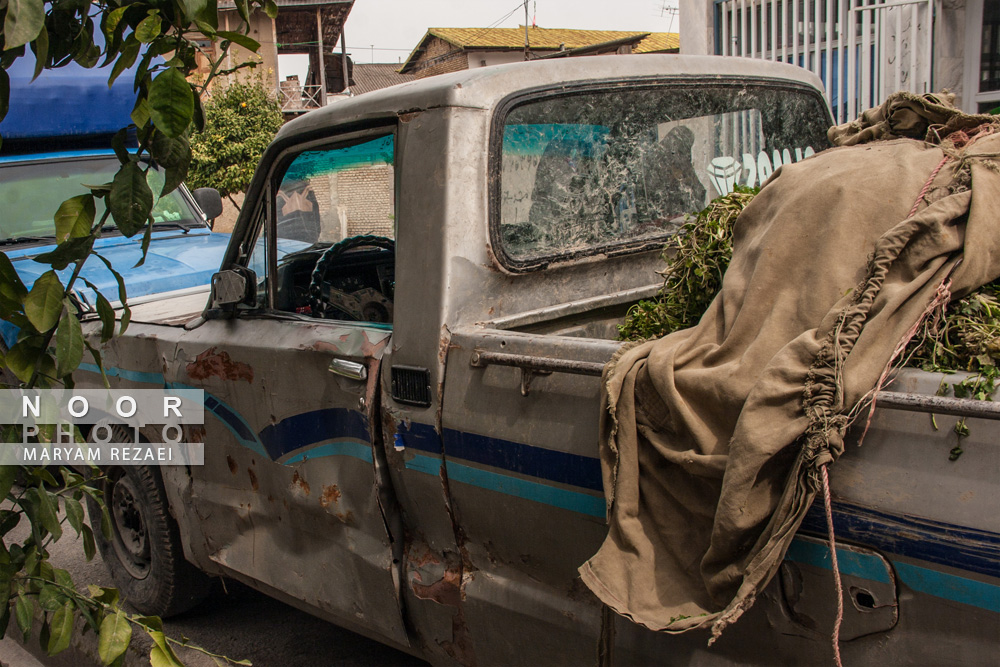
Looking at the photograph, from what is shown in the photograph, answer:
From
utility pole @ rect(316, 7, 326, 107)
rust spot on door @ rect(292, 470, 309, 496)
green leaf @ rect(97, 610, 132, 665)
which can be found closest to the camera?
green leaf @ rect(97, 610, 132, 665)

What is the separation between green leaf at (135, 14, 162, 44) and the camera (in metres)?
1.57

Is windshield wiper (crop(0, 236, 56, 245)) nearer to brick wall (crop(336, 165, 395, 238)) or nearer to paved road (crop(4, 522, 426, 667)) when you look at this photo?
paved road (crop(4, 522, 426, 667))

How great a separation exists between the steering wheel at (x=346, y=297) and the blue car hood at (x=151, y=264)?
2.30 meters

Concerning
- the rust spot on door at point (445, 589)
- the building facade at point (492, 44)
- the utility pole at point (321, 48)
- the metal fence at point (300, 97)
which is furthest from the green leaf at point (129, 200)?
the building facade at point (492, 44)

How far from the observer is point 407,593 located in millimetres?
2654

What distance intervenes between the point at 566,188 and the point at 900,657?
1.64 meters

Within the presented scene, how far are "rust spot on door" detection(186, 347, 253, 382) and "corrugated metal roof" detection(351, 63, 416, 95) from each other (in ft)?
139

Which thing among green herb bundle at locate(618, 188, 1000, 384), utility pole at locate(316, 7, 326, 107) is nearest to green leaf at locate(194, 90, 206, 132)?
green herb bundle at locate(618, 188, 1000, 384)

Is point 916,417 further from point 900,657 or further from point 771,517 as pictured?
point 900,657

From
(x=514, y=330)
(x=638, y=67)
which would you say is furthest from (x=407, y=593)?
(x=638, y=67)

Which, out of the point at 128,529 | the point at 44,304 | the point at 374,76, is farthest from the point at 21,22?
the point at 374,76

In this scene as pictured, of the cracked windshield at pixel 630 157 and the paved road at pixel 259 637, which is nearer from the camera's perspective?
the cracked windshield at pixel 630 157

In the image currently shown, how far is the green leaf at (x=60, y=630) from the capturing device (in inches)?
73.9

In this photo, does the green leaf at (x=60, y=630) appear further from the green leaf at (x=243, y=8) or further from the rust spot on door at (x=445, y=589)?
the green leaf at (x=243, y=8)
